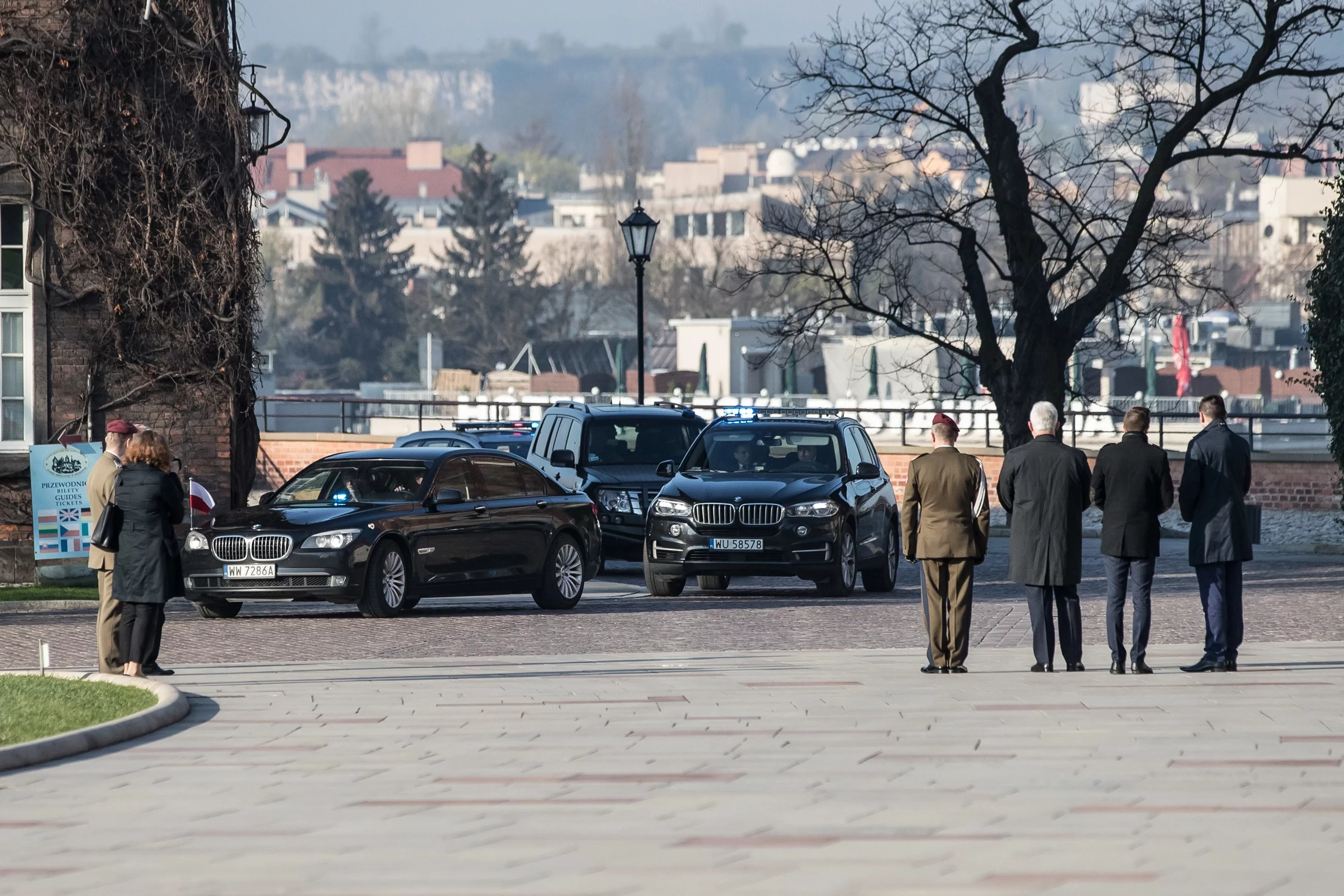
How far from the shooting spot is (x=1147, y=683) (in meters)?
13.5

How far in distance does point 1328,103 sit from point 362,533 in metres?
14.3

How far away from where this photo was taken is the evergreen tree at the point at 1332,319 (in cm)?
2778

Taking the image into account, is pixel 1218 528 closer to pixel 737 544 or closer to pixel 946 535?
pixel 946 535

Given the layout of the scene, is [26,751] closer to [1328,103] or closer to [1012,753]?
[1012,753]

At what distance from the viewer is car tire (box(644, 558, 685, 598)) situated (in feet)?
70.0

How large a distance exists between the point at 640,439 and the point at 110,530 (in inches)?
491

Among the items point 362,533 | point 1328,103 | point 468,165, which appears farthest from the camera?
point 468,165

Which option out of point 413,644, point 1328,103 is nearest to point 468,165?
point 1328,103

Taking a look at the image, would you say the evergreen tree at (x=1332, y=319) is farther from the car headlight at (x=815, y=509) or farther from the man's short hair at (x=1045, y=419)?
the man's short hair at (x=1045, y=419)

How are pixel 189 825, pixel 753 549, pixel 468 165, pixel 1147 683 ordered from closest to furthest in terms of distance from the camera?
pixel 189 825, pixel 1147 683, pixel 753 549, pixel 468 165

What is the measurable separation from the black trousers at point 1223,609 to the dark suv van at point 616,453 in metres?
10.7

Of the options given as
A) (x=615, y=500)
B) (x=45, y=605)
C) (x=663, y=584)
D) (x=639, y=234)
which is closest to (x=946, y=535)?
(x=663, y=584)

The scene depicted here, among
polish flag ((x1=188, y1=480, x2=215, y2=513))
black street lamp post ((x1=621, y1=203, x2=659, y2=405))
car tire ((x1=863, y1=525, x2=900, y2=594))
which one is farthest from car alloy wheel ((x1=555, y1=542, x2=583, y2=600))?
black street lamp post ((x1=621, y1=203, x2=659, y2=405))

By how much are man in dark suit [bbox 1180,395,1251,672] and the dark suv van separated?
10.7 m
